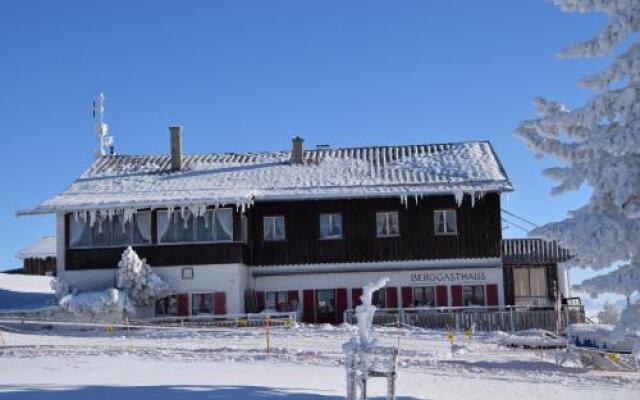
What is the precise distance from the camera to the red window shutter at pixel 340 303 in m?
33.2

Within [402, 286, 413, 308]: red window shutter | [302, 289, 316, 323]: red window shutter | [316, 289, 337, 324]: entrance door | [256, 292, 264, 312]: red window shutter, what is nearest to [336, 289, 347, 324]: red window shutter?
[316, 289, 337, 324]: entrance door

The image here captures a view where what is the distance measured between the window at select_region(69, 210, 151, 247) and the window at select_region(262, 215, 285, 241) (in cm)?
461

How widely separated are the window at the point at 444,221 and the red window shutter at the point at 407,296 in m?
2.47

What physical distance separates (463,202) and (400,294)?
4313 mm

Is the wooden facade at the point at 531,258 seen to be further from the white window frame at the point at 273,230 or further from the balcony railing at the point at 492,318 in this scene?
the white window frame at the point at 273,230

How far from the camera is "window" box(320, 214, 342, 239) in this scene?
1340 inches

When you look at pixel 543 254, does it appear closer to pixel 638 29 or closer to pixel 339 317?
pixel 339 317

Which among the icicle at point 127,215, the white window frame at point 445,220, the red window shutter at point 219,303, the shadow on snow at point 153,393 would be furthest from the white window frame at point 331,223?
the shadow on snow at point 153,393

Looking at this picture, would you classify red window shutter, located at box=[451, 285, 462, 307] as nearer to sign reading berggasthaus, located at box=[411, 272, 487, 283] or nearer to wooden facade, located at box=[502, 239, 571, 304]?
sign reading berggasthaus, located at box=[411, 272, 487, 283]

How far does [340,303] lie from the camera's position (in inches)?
1310

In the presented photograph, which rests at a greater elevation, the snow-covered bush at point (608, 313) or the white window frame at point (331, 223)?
the white window frame at point (331, 223)

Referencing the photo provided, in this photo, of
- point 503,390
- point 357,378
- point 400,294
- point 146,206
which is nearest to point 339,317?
point 400,294

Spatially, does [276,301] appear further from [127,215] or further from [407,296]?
[127,215]

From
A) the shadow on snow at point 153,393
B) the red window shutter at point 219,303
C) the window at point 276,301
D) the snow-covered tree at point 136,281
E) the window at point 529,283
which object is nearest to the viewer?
the shadow on snow at point 153,393
